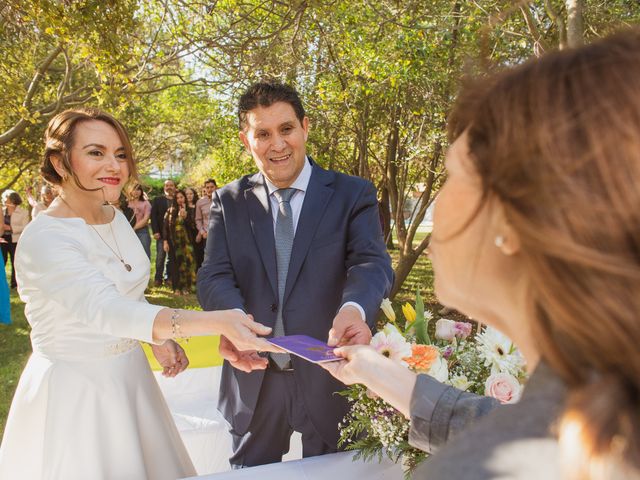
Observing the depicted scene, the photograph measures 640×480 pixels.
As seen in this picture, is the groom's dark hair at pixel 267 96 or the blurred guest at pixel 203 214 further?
the blurred guest at pixel 203 214

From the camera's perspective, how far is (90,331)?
242cm

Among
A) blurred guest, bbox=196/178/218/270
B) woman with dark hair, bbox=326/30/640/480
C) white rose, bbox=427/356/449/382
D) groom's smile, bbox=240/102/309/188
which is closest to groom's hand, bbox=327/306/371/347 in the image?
white rose, bbox=427/356/449/382

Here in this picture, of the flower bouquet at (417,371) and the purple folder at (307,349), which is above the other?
the purple folder at (307,349)

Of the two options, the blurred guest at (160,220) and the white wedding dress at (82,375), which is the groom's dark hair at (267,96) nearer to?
the white wedding dress at (82,375)

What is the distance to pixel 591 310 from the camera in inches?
26.1

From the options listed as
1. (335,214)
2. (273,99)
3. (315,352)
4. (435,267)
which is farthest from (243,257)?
(435,267)

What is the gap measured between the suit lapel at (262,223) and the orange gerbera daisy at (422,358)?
93 cm

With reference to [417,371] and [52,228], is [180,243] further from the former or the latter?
[417,371]

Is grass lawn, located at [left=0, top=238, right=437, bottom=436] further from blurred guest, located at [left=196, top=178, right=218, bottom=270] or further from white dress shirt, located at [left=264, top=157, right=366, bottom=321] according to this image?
blurred guest, located at [left=196, top=178, right=218, bottom=270]

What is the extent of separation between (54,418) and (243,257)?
42.3 inches

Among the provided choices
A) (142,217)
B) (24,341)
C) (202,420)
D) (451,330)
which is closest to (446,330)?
(451,330)

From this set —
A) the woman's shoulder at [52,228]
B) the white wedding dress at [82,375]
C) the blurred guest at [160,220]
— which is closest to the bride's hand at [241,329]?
the white wedding dress at [82,375]

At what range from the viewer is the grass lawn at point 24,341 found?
5641mm

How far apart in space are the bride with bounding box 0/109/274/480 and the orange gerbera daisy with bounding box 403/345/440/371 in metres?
0.55
